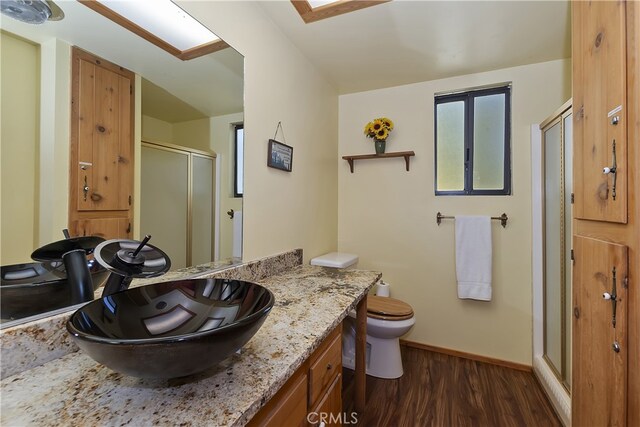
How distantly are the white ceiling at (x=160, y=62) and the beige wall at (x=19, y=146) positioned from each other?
0.20 ft

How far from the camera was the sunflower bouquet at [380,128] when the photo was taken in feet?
7.82

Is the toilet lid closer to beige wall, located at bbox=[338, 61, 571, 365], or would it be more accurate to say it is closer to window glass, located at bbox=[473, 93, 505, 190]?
beige wall, located at bbox=[338, 61, 571, 365]

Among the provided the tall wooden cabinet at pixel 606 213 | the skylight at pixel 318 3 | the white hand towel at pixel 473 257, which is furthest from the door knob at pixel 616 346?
the skylight at pixel 318 3

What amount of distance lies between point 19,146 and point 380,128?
7.24 ft

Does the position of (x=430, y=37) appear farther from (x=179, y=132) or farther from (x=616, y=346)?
(x=616, y=346)

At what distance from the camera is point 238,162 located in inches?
56.4

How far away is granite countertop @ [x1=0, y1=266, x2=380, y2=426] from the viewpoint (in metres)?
0.51

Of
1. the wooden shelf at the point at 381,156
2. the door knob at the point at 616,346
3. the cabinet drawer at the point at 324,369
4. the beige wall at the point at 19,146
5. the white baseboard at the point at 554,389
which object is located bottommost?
the white baseboard at the point at 554,389

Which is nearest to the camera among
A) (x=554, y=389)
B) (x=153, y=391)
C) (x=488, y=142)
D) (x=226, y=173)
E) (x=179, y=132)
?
(x=153, y=391)

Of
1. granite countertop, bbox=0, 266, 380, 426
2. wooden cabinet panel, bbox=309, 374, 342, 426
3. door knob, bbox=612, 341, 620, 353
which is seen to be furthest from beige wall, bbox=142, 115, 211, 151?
door knob, bbox=612, 341, 620, 353

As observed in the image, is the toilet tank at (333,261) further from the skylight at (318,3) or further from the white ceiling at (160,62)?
the skylight at (318,3)

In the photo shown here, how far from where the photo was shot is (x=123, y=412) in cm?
52

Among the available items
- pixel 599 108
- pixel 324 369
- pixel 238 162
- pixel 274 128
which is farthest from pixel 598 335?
pixel 274 128

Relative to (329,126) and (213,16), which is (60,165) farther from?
(329,126)
